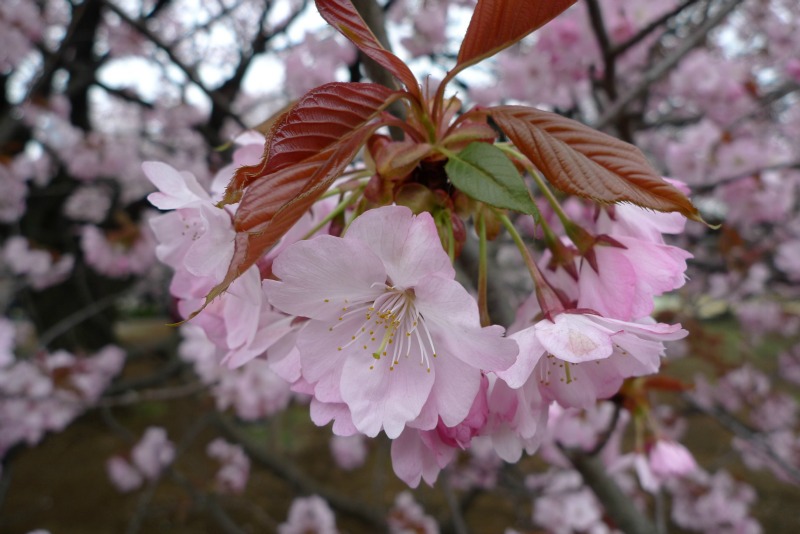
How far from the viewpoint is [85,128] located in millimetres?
5285

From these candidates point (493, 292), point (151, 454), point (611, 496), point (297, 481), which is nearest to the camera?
point (493, 292)

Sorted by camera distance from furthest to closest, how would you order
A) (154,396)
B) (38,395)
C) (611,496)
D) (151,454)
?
(151,454) → (38,395) → (154,396) → (611,496)

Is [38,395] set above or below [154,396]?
below

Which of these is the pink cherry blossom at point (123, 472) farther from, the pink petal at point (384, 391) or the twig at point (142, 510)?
the pink petal at point (384, 391)

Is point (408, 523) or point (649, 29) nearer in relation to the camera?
point (649, 29)

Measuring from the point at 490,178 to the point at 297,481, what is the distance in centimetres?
319

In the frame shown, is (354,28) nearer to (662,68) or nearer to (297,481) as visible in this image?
(662,68)

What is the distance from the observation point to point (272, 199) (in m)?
0.41

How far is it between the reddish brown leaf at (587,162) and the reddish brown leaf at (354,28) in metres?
0.11

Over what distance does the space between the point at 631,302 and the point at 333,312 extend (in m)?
0.33

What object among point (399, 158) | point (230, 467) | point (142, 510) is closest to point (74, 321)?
point (142, 510)

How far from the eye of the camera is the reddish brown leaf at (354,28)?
465 mm

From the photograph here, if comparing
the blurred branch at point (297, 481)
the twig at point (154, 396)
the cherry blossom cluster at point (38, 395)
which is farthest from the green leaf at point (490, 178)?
the cherry blossom cluster at point (38, 395)

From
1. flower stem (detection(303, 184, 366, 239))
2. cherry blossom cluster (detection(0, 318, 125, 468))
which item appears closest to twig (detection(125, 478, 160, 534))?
cherry blossom cluster (detection(0, 318, 125, 468))
